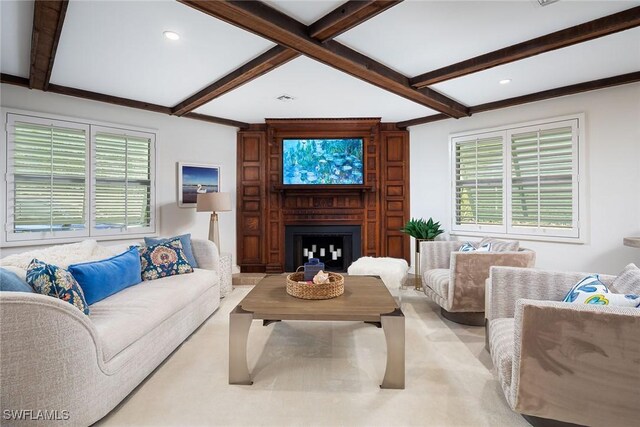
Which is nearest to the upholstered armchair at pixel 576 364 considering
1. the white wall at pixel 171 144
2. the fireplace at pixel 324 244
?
the fireplace at pixel 324 244

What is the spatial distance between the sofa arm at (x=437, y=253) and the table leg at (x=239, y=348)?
7.83 ft

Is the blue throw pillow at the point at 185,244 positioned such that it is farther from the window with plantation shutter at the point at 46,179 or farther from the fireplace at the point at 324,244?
the fireplace at the point at 324,244

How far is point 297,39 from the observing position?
7.36 feet

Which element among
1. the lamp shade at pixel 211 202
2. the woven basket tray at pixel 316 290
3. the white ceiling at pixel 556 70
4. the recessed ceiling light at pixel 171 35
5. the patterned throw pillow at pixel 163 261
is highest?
the white ceiling at pixel 556 70

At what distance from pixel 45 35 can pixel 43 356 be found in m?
2.32

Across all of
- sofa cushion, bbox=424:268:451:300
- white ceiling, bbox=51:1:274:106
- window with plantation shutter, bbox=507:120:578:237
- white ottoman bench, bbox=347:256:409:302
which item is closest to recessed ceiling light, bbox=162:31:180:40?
white ceiling, bbox=51:1:274:106

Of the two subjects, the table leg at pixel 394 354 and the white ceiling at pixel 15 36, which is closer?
the table leg at pixel 394 354

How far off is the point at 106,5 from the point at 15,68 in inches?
71.5

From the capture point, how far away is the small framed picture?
4.46 m

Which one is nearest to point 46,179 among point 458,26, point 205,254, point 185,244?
point 185,244

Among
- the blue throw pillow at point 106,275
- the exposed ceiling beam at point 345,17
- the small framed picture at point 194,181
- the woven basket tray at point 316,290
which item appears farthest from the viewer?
the small framed picture at point 194,181

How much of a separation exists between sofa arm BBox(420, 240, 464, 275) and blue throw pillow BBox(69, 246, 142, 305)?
308cm

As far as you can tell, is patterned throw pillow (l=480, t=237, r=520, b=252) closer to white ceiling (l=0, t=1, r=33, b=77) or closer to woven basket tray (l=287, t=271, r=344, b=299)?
woven basket tray (l=287, t=271, r=344, b=299)

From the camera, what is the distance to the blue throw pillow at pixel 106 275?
210 cm
